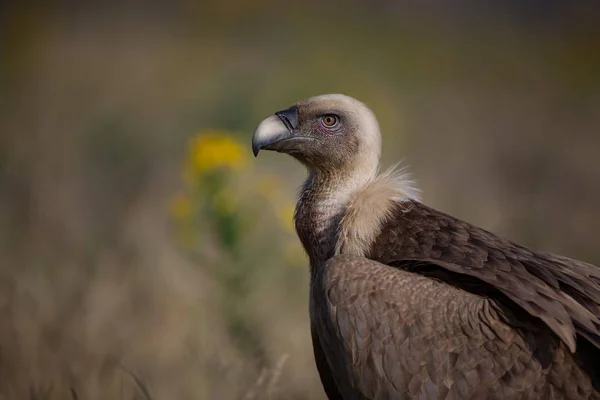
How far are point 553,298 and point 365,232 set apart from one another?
3.73 ft

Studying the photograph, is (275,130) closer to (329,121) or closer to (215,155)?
(329,121)

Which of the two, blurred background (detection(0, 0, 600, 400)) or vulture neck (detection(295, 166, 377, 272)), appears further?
blurred background (detection(0, 0, 600, 400))

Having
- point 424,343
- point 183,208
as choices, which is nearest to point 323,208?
point 424,343

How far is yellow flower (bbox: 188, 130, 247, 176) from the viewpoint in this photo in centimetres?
711

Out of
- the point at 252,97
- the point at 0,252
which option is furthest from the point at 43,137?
the point at 0,252

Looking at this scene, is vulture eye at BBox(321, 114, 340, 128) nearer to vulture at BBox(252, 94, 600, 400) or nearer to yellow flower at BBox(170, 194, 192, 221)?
vulture at BBox(252, 94, 600, 400)

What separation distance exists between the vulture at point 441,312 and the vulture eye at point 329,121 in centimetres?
59

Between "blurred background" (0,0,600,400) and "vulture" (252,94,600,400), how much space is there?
102 centimetres

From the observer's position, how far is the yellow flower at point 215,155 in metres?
7.11

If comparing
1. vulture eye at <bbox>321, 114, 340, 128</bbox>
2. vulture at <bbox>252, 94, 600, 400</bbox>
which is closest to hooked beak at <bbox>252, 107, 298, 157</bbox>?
vulture eye at <bbox>321, 114, 340, 128</bbox>

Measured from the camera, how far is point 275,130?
228 inches

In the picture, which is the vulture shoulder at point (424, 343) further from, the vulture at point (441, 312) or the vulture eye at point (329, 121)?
the vulture eye at point (329, 121)

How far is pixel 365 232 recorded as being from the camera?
5250 mm

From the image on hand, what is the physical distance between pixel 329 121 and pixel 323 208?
60 centimetres
